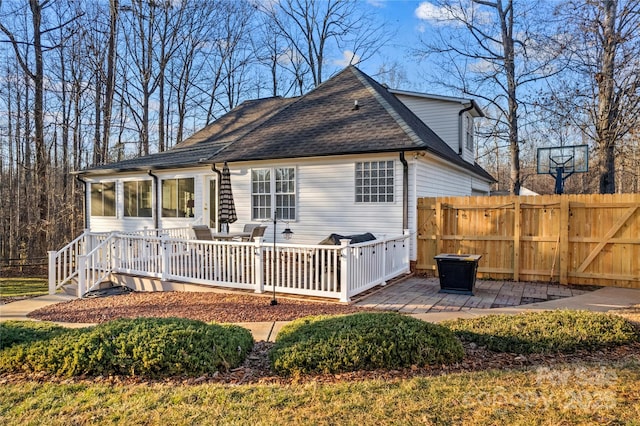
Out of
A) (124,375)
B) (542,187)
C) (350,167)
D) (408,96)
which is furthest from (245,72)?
(542,187)

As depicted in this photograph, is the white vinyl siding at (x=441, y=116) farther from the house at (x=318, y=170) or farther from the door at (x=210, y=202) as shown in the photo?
the door at (x=210, y=202)

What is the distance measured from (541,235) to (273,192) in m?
6.67

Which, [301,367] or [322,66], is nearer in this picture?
[301,367]

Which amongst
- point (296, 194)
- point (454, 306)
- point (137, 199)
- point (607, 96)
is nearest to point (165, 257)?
point (296, 194)

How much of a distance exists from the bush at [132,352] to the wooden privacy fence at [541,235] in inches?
256

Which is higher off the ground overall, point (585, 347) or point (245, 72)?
point (245, 72)

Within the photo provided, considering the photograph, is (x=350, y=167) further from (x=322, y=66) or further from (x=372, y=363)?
(x=322, y=66)

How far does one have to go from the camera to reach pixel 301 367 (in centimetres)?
379

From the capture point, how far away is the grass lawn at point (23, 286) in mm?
11438

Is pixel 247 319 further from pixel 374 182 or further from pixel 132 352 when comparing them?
pixel 374 182

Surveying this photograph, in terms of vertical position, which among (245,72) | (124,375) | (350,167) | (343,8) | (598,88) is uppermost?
(343,8)

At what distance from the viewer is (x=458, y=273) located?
743cm

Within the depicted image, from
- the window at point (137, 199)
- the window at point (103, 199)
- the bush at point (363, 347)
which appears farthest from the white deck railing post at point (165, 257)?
the window at point (103, 199)

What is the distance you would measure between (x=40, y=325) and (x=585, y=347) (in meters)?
6.41
